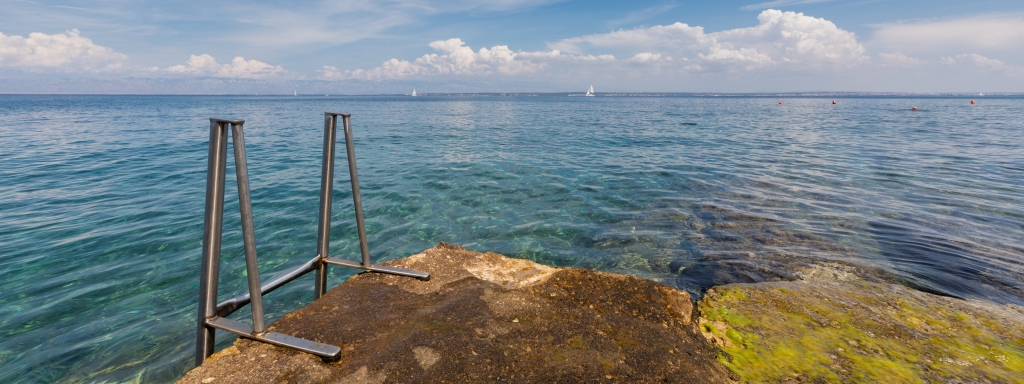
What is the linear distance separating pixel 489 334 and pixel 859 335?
11.3 feet

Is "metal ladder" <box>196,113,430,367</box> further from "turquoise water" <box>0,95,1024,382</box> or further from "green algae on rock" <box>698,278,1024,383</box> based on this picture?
"green algae on rock" <box>698,278,1024,383</box>

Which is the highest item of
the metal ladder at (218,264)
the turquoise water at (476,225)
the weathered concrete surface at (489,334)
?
the metal ladder at (218,264)

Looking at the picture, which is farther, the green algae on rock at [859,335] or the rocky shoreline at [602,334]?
the green algae on rock at [859,335]

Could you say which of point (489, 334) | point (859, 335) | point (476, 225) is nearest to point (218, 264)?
point (489, 334)

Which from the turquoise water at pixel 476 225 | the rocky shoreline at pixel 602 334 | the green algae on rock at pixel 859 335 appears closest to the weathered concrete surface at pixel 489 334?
the rocky shoreline at pixel 602 334

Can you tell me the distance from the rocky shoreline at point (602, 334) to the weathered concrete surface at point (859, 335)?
0.05 feet

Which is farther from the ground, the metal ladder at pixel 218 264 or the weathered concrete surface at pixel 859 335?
the metal ladder at pixel 218 264

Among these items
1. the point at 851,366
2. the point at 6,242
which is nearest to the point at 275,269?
the point at 6,242

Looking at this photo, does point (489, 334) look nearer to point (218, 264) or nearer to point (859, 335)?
point (218, 264)

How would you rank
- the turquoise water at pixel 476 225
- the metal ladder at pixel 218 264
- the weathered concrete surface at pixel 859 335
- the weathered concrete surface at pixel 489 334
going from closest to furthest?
the metal ladder at pixel 218 264, the weathered concrete surface at pixel 489 334, the weathered concrete surface at pixel 859 335, the turquoise water at pixel 476 225

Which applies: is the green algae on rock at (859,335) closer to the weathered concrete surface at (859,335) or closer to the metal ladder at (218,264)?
the weathered concrete surface at (859,335)

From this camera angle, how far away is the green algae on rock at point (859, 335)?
3617 mm

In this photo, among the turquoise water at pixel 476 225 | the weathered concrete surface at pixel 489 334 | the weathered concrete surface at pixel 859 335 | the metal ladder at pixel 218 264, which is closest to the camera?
the metal ladder at pixel 218 264

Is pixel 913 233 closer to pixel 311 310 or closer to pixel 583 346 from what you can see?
pixel 583 346
